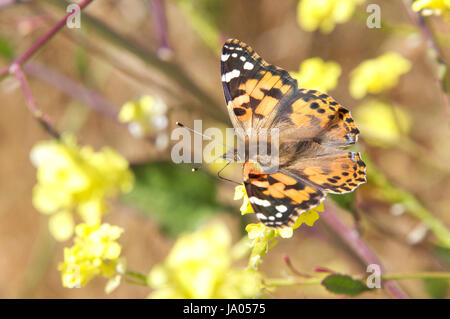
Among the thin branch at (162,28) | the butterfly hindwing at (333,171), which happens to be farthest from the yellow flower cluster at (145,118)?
the butterfly hindwing at (333,171)

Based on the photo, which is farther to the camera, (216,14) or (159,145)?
(216,14)

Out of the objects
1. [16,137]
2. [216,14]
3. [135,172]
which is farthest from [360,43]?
[16,137]

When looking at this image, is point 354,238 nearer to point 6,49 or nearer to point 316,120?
point 316,120

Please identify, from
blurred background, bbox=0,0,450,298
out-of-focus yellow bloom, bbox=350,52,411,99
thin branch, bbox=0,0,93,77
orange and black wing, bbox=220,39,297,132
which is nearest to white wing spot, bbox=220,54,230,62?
orange and black wing, bbox=220,39,297,132

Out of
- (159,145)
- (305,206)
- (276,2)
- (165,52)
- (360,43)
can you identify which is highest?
(276,2)

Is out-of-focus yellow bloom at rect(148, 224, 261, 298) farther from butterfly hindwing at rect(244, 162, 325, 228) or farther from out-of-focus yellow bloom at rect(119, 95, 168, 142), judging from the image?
out-of-focus yellow bloom at rect(119, 95, 168, 142)

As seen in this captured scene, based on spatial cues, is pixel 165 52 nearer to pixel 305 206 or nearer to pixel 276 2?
pixel 305 206
